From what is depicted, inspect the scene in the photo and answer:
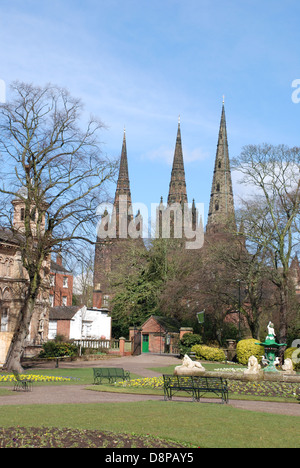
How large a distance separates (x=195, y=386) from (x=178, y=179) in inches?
4114

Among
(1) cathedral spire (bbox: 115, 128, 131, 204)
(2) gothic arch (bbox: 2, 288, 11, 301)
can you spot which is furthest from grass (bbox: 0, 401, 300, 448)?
(1) cathedral spire (bbox: 115, 128, 131, 204)

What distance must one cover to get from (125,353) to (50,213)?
22.6m

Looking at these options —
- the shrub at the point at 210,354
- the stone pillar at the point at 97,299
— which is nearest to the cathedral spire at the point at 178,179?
the stone pillar at the point at 97,299

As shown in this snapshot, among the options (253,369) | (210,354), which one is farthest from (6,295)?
(253,369)

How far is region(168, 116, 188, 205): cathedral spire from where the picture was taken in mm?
120438

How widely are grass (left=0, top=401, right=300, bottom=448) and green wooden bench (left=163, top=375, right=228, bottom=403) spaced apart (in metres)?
2.16

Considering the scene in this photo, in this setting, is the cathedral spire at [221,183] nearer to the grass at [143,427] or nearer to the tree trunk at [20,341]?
the tree trunk at [20,341]

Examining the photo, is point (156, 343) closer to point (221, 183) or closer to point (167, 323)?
point (167, 323)

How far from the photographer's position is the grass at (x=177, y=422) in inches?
415

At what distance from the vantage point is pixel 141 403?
15961 mm

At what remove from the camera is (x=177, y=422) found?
480 inches

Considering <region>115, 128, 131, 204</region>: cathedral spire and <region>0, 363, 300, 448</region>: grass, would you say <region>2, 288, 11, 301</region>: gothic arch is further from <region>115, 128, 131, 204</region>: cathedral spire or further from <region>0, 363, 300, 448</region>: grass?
<region>115, 128, 131, 204</region>: cathedral spire

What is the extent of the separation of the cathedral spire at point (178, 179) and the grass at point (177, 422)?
10593 centimetres

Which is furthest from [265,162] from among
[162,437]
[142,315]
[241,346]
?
[162,437]
